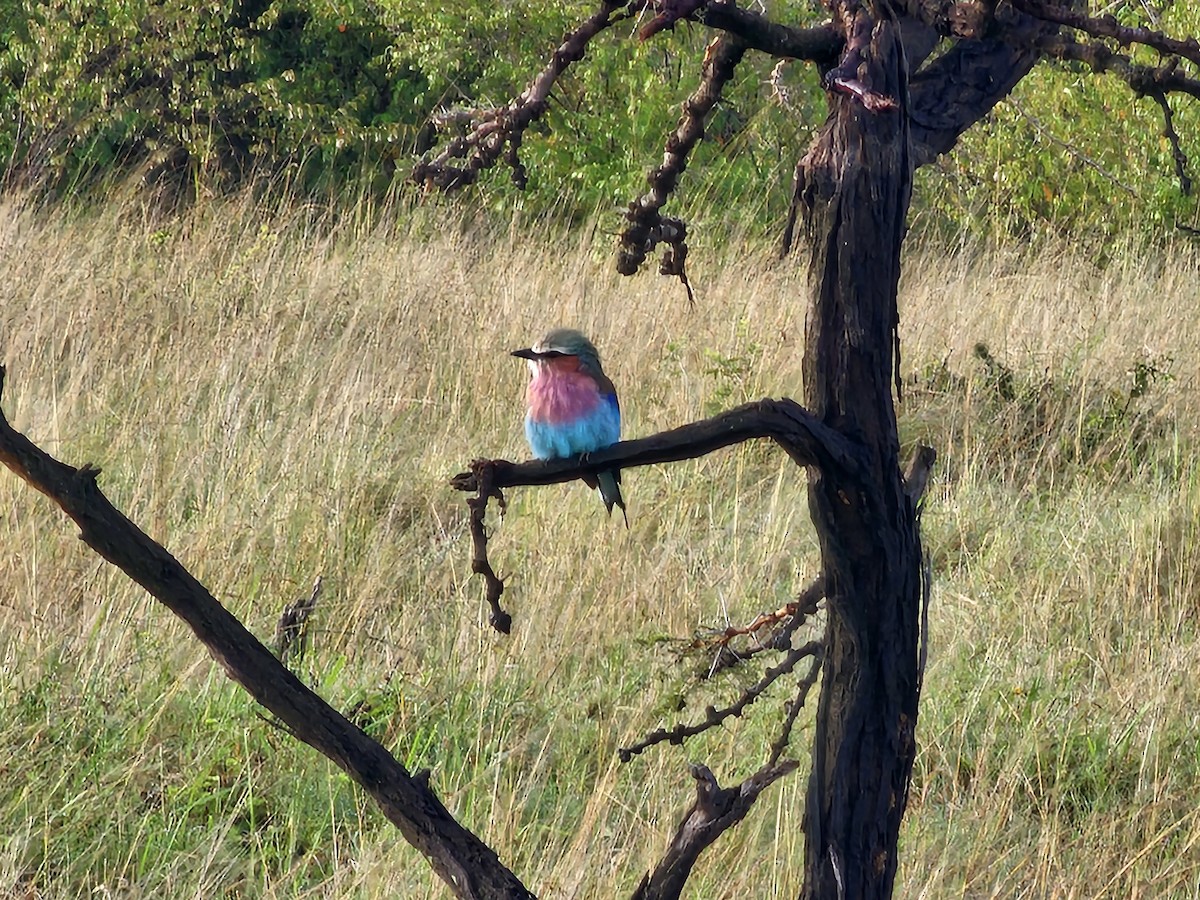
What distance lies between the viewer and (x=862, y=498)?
53.6 inches

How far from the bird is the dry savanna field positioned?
1.24 ft

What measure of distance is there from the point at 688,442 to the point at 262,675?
0.41 metres

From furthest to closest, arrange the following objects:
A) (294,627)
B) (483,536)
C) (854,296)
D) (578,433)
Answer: (294,627), (578,433), (854,296), (483,536)

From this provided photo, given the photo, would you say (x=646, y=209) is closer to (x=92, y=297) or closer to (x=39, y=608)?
(x=39, y=608)

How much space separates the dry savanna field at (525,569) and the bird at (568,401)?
1.24 ft

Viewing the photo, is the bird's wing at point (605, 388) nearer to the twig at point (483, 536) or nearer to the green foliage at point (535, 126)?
the twig at point (483, 536)

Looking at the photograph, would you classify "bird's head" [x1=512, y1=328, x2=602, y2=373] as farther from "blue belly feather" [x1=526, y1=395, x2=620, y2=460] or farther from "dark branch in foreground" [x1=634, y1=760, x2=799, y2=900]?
"dark branch in foreground" [x1=634, y1=760, x2=799, y2=900]

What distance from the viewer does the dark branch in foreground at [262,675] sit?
44.8 inches

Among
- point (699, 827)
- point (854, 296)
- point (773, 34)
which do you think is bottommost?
point (699, 827)

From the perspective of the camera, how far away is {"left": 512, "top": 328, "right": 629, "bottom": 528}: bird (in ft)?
7.00

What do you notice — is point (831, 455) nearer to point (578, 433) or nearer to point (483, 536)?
point (483, 536)

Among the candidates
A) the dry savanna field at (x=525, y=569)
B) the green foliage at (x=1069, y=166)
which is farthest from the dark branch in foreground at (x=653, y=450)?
the green foliage at (x=1069, y=166)

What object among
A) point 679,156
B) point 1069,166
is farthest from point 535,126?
point 679,156

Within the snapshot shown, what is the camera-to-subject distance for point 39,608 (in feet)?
10.5
